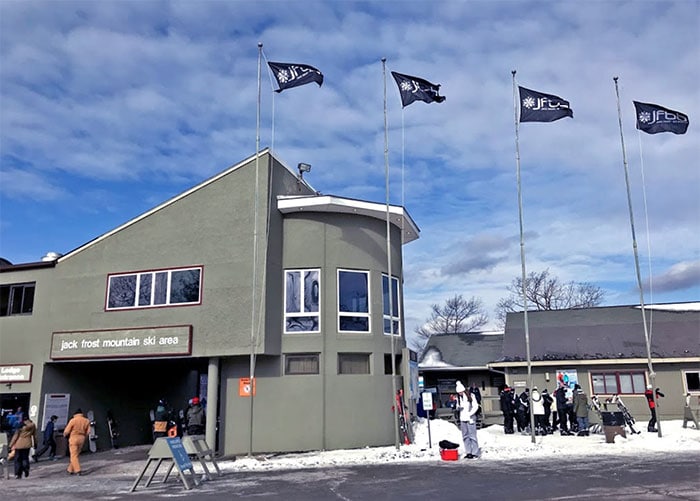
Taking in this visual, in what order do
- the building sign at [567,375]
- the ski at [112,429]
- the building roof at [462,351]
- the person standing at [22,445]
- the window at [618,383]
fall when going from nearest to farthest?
the person standing at [22,445] < the ski at [112,429] < the window at [618,383] < the building sign at [567,375] < the building roof at [462,351]

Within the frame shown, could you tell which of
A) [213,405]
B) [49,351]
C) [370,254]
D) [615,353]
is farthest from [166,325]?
[615,353]

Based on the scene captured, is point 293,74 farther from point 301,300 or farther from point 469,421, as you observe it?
point 469,421

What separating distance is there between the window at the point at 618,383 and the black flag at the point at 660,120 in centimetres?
1094

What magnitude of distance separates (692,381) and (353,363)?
49.9ft

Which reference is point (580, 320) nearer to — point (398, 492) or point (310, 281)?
point (310, 281)

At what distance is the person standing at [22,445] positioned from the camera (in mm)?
14164

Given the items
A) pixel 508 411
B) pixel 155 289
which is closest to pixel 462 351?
pixel 508 411

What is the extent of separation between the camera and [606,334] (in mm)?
26750

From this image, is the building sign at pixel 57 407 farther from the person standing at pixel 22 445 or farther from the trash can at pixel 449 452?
the trash can at pixel 449 452

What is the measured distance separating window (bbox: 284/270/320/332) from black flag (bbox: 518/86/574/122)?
27.1 feet

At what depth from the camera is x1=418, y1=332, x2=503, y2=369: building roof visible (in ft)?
99.7

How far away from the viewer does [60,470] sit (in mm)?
15812

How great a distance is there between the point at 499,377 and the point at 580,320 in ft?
16.7

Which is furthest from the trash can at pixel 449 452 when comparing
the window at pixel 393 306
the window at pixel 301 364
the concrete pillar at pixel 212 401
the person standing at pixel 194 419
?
the person standing at pixel 194 419
